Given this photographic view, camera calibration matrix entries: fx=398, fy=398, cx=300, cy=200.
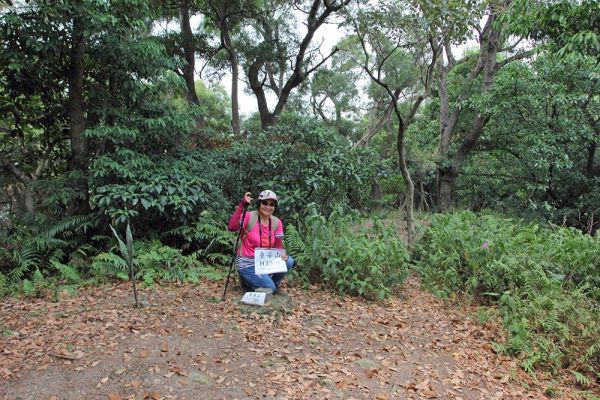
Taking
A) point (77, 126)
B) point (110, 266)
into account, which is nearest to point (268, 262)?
point (110, 266)

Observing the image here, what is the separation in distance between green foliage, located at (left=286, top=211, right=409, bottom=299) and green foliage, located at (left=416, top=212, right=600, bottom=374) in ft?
3.02

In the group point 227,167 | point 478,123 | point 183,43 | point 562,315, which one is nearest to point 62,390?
point 227,167

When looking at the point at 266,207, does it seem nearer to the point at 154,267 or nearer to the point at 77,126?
the point at 154,267

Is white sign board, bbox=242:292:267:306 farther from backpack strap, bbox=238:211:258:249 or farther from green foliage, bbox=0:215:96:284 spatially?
green foliage, bbox=0:215:96:284

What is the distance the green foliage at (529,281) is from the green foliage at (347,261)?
3.02 feet

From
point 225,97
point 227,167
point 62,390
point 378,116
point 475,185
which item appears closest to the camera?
point 62,390

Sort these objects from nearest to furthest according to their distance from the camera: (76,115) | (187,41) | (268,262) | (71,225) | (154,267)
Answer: (268,262) < (154,267) < (71,225) < (76,115) < (187,41)

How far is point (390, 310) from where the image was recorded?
5.21m

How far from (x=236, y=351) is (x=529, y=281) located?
4210 millimetres

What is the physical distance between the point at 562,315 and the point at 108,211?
20.7 feet

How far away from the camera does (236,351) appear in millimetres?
3764

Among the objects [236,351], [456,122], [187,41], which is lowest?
[236,351]

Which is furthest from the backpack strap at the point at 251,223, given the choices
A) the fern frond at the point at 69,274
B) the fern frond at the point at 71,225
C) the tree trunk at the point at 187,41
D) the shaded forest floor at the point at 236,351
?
the tree trunk at the point at 187,41

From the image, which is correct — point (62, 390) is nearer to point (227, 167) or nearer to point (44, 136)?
point (227, 167)
